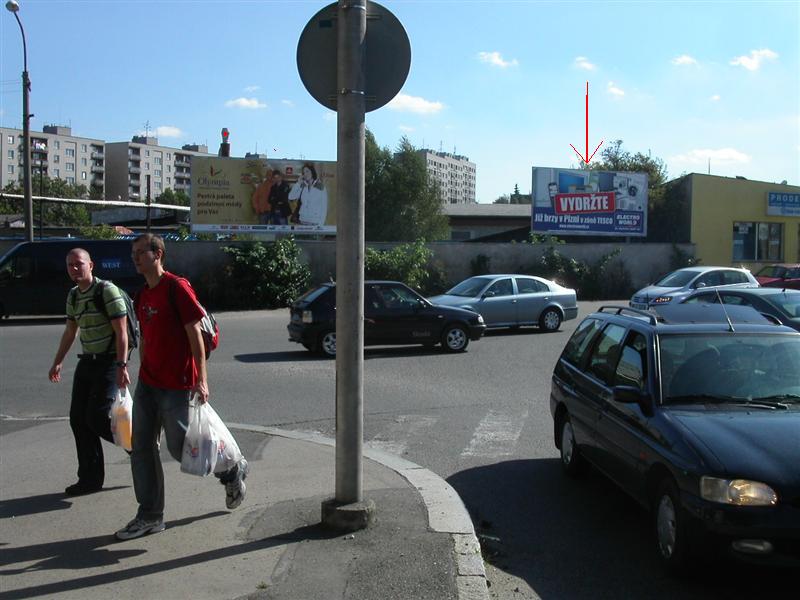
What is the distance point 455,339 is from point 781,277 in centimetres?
1828

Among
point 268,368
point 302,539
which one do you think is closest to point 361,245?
point 302,539

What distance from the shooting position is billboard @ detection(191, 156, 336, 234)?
30.9 m

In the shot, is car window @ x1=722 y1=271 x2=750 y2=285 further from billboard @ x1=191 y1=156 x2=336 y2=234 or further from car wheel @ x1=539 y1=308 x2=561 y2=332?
billboard @ x1=191 y1=156 x2=336 y2=234

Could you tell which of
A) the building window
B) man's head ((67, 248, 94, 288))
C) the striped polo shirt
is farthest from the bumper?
the building window

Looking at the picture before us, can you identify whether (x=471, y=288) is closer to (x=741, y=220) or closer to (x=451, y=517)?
(x=451, y=517)

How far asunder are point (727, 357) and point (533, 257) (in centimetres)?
2770

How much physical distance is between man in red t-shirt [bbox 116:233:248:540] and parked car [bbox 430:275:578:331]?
1352 centimetres

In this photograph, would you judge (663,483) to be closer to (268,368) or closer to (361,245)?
(361,245)

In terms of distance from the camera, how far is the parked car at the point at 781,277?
2748 cm

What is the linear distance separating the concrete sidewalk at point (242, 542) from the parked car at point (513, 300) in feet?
39.3

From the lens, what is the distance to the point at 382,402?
1080 cm

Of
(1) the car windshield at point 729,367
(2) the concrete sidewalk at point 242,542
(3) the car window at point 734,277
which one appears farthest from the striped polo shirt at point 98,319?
(3) the car window at point 734,277

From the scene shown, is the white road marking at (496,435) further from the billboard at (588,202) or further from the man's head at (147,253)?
the billboard at (588,202)

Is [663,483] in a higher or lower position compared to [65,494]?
higher
